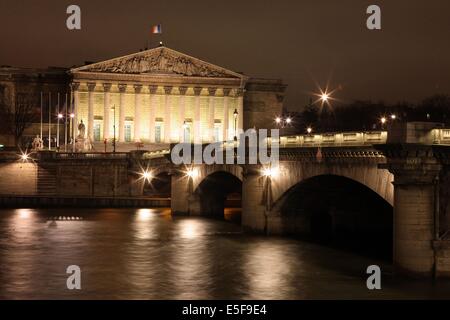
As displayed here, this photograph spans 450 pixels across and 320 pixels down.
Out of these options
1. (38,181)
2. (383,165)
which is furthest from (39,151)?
(383,165)

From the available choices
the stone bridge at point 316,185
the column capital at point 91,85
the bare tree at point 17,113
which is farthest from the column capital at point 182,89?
the stone bridge at point 316,185

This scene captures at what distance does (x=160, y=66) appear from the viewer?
139 m

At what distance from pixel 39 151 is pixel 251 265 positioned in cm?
6663

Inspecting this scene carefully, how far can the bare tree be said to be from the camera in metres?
134

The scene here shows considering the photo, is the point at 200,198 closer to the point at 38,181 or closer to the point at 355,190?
the point at 355,190

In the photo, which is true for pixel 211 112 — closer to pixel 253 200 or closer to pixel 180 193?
pixel 180 193

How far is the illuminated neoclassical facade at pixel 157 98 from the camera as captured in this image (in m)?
136

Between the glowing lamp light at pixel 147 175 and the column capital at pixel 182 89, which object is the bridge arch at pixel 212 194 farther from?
the column capital at pixel 182 89

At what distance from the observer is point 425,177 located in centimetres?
3803

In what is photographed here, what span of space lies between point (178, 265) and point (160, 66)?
9481 cm

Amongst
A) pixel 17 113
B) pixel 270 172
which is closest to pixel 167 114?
pixel 17 113

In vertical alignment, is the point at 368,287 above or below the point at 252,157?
below

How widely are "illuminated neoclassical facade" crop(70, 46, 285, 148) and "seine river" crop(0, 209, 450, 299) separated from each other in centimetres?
6885

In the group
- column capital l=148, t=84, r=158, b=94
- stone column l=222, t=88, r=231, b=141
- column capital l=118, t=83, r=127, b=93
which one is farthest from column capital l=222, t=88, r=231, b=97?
column capital l=118, t=83, r=127, b=93
